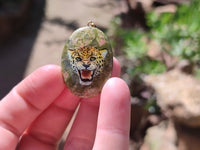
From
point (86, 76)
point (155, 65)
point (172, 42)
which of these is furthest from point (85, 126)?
point (172, 42)

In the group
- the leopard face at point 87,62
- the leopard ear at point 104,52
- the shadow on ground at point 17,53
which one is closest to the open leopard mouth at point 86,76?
the leopard face at point 87,62

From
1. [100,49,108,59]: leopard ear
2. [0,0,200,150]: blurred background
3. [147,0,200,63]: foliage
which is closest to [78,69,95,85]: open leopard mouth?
[100,49,108,59]: leopard ear

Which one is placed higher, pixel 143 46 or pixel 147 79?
pixel 143 46

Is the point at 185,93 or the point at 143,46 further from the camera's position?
the point at 143,46

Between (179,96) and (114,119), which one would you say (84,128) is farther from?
(179,96)

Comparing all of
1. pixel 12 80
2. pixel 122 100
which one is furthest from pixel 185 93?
pixel 12 80

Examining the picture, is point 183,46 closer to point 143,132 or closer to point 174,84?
point 174,84

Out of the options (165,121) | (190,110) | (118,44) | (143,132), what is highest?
(118,44)
